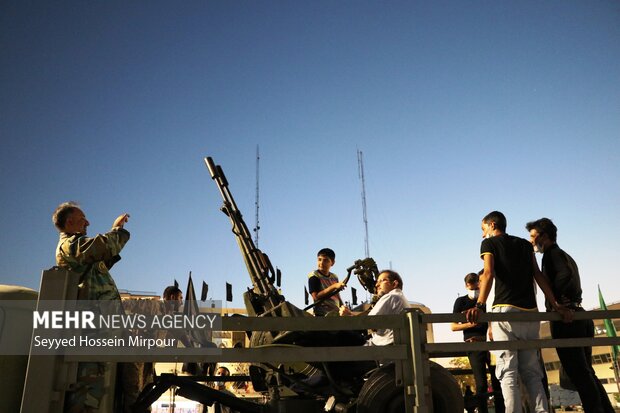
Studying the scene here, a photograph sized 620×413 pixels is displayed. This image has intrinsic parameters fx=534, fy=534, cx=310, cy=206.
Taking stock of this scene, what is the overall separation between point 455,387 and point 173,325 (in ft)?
6.75

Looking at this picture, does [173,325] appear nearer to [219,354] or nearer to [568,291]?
[219,354]

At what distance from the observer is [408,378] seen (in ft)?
11.3

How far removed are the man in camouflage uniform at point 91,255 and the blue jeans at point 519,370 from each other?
2.95 meters

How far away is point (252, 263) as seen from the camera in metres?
6.04

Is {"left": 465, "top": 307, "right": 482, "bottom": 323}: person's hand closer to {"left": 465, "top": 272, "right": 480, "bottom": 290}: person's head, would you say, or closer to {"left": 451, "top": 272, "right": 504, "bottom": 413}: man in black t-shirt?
{"left": 451, "top": 272, "right": 504, "bottom": 413}: man in black t-shirt

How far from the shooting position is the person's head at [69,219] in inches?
163

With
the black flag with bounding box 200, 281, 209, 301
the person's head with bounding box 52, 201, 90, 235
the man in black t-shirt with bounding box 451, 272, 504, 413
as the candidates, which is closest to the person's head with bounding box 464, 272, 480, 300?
the man in black t-shirt with bounding box 451, 272, 504, 413

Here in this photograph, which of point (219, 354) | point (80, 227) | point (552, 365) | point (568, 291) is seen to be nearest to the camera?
point (219, 354)

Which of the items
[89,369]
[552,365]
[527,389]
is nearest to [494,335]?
[527,389]

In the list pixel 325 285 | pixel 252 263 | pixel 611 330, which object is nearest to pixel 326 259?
pixel 325 285

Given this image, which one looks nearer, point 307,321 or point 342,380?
point 307,321

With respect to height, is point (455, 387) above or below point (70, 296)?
below

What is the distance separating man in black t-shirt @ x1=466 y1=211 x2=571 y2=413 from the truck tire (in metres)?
0.54

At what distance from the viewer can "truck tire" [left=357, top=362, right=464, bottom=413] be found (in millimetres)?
3639
